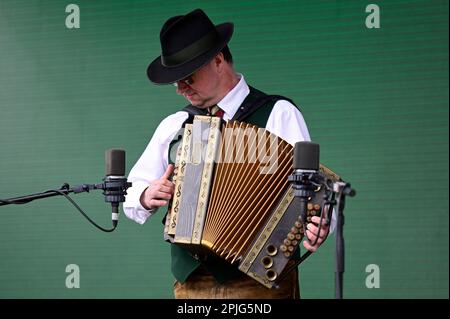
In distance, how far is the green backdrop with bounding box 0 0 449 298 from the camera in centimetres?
426

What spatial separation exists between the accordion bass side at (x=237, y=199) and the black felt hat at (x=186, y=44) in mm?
288

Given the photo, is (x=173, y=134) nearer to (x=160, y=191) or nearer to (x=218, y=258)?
(x=160, y=191)

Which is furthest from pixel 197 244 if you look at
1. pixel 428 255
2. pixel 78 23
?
pixel 78 23

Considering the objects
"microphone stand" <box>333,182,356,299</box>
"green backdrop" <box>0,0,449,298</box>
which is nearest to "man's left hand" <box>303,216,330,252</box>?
"microphone stand" <box>333,182,356,299</box>

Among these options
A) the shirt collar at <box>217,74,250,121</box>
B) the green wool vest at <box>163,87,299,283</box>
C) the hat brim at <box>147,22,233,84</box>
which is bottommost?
the green wool vest at <box>163,87,299,283</box>

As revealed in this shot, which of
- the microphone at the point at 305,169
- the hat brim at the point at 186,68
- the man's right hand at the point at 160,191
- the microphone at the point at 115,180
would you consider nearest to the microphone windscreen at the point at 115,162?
the microphone at the point at 115,180

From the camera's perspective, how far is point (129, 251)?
4895 mm

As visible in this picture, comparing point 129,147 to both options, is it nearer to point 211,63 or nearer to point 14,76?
point 14,76

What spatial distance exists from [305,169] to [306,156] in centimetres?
4

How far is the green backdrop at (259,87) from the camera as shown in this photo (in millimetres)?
4262

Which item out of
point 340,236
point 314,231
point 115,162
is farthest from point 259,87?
point 340,236

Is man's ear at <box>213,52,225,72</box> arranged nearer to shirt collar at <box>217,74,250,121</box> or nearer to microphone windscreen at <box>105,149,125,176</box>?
shirt collar at <box>217,74,250,121</box>

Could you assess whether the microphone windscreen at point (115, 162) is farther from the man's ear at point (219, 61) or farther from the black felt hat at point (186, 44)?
the man's ear at point (219, 61)

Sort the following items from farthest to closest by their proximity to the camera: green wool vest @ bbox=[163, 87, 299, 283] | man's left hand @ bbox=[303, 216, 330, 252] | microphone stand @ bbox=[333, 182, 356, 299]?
green wool vest @ bbox=[163, 87, 299, 283]
man's left hand @ bbox=[303, 216, 330, 252]
microphone stand @ bbox=[333, 182, 356, 299]
